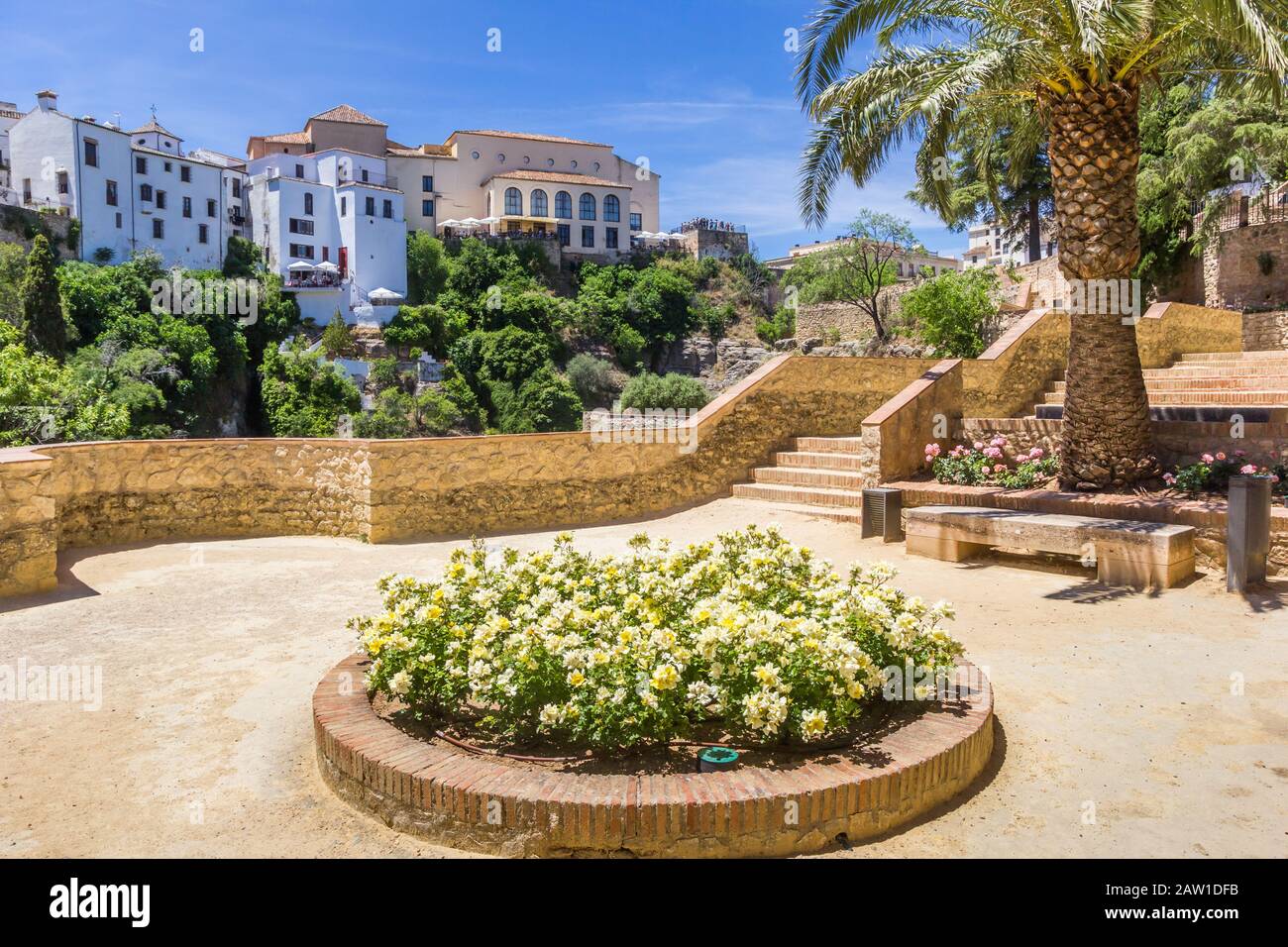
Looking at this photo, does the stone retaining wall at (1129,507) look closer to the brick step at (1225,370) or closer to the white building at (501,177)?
the brick step at (1225,370)

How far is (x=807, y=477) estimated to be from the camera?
Answer: 1220cm

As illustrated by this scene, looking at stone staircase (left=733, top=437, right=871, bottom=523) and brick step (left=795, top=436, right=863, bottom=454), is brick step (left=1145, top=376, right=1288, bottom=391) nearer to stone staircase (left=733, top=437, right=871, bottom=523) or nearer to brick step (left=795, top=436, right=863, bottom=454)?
brick step (left=795, top=436, right=863, bottom=454)

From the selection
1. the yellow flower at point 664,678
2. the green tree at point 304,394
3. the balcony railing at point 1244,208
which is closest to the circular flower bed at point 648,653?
the yellow flower at point 664,678

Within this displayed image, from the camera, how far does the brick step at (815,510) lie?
10.8 m

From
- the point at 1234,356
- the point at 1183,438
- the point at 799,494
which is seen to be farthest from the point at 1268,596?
the point at 1234,356

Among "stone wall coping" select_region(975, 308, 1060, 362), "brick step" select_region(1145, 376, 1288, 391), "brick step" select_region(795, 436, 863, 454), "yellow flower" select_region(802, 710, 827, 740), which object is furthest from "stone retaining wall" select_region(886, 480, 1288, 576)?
"yellow flower" select_region(802, 710, 827, 740)

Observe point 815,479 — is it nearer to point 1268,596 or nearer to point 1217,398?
point 1217,398

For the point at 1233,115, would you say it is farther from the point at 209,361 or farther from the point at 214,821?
the point at 209,361

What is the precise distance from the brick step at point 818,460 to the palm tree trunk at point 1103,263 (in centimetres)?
327

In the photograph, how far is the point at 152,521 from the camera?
9906mm

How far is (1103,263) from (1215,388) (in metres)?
4.82

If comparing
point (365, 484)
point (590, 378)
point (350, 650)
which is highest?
point (590, 378)

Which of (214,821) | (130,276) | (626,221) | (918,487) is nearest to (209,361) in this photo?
(130,276)

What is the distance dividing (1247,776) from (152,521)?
1003cm
